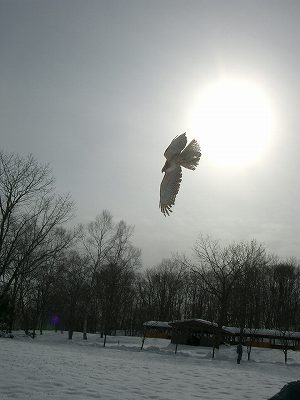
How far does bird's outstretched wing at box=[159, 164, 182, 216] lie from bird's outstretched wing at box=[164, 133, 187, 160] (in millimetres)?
244

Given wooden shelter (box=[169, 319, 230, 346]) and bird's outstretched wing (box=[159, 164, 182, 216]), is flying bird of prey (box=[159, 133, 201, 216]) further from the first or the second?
wooden shelter (box=[169, 319, 230, 346])

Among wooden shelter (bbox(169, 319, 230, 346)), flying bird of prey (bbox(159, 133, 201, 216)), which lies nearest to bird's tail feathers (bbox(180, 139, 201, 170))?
flying bird of prey (bbox(159, 133, 201, 216))

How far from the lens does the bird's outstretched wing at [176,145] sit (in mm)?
7496

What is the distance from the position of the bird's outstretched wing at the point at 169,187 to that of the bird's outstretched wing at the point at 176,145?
0.24 metres

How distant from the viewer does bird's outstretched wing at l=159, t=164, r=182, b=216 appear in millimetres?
7602

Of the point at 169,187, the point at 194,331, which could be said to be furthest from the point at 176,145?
the point at 194,331

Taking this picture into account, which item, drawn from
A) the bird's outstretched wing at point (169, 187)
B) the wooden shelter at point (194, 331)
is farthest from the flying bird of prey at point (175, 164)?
the wooden shelter at point (194, 331)

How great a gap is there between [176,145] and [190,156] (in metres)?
0.31

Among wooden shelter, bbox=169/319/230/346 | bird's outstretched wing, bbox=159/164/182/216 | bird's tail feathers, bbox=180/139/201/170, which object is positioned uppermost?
bird's tail feathers, bbox=180/139/201/170

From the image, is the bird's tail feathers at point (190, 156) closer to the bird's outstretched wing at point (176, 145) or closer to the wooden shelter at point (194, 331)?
the bird's outstretched wing at point (176, 145)

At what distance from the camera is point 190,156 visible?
756 centimetres

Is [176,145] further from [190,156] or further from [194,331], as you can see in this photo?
[194,331]

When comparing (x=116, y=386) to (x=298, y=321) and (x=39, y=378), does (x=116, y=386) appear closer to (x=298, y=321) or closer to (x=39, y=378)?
(x=39, y=378)

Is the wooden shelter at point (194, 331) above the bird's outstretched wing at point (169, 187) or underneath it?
underneath
